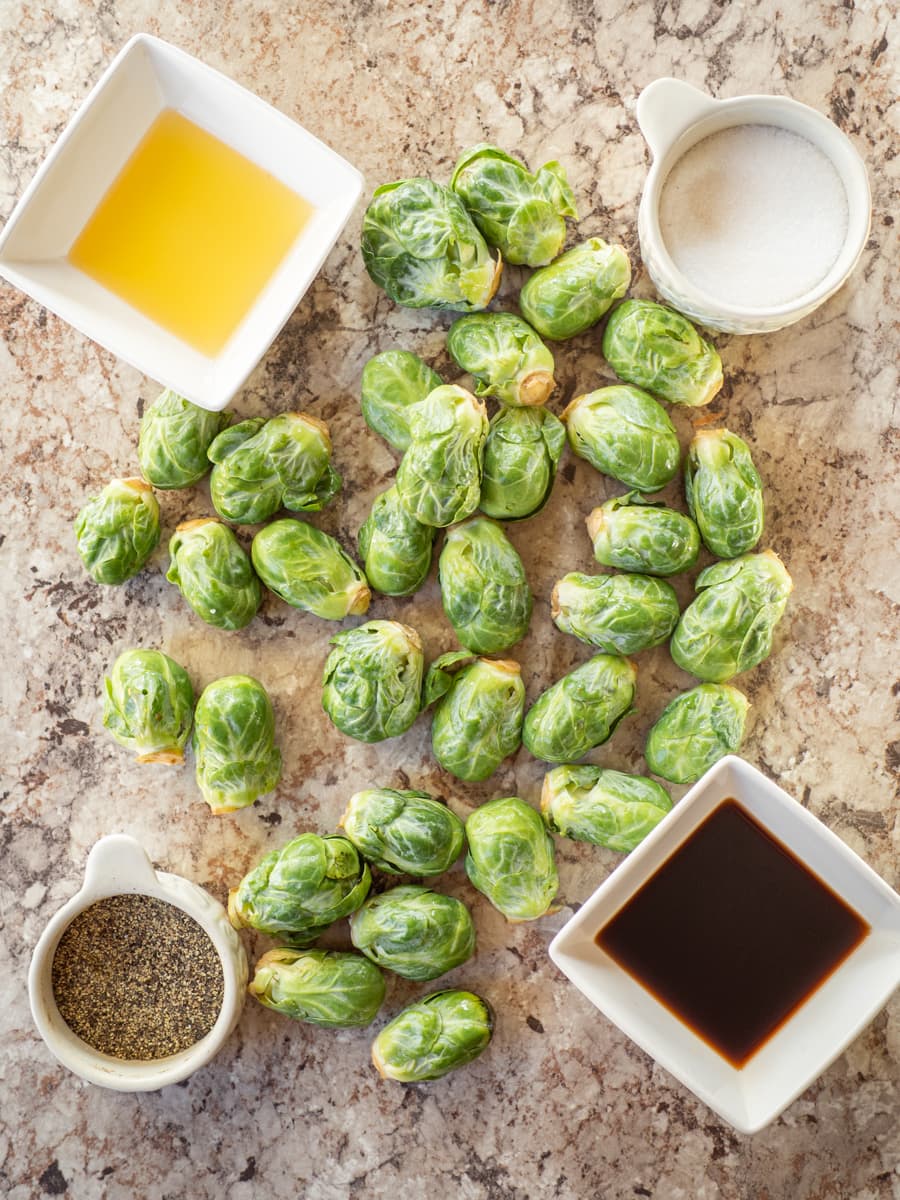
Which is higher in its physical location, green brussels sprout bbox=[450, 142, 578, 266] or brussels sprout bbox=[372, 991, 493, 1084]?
green brussels sprout bbox=[450, 142, 578, 266]

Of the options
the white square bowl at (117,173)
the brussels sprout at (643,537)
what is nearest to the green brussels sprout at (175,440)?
the white square bowl at (117,173)

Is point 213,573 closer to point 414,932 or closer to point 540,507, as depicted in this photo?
point 540,507

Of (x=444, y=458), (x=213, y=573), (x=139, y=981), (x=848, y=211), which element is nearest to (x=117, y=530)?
(x=213, y=573)

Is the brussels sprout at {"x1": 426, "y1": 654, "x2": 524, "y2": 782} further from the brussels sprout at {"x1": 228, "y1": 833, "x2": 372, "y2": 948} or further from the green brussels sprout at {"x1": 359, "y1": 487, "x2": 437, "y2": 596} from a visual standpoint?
the brussels sprout at {"x1": 228, "y1": 833, "x2": 372, "y2": 948}

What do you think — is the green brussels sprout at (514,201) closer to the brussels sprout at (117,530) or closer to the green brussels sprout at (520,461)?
the green brussels sprout at (520,461)

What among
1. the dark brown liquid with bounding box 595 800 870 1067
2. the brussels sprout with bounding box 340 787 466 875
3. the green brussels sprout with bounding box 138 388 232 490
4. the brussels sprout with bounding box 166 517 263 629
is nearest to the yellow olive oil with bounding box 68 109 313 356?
the green brussels sprout with bounding box 138 388 232 490
